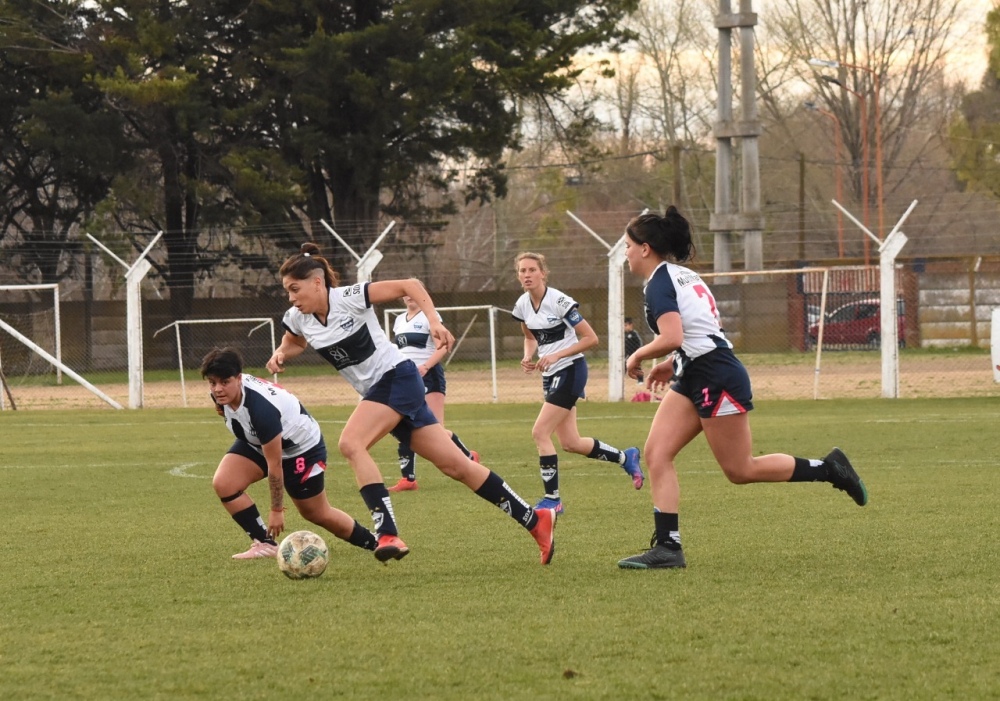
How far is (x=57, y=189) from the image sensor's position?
40.2 meters

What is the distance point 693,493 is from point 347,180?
30.0 meters

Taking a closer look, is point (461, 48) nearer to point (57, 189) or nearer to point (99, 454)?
point (57, 189)

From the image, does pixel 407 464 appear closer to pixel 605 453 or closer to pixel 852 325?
pixel 605 453

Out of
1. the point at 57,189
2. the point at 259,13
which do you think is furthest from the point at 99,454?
the point at 57,189

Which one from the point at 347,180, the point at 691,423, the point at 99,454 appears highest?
the point at 347,180

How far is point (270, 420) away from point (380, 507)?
2.35 ft

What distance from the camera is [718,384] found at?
21.9 feet

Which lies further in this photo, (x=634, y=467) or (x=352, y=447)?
(x=634, y=467)

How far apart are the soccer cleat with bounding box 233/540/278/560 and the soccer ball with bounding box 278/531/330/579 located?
754 mm

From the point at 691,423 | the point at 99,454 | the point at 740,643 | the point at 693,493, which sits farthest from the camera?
the point at 99,454

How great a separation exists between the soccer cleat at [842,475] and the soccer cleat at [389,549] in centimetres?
226

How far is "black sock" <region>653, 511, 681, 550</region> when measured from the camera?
685 centimetres

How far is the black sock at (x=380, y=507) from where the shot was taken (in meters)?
7.16

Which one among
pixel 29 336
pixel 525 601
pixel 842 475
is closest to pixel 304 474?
pixel 525 601
